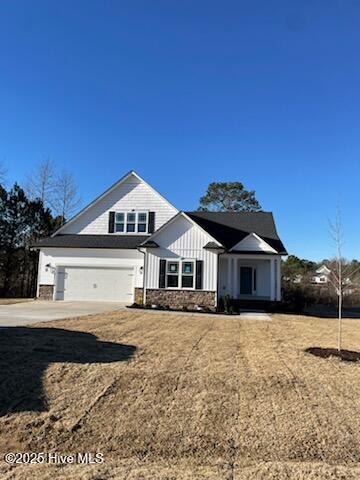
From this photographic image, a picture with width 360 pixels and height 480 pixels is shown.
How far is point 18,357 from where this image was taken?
7.05 metres

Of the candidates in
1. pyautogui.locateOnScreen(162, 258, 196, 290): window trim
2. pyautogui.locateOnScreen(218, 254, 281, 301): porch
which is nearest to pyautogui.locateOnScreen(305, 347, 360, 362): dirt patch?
pyautogui.locateOnScreen(162, 258, 196, 290): window trim

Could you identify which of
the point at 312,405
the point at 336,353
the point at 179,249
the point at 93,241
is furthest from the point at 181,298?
the point at 312,405

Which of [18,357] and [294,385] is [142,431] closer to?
[294,385]

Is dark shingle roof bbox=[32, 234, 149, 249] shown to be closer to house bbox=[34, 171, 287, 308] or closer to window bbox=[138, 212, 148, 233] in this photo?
house bbox=[34, 171, 287, 308]

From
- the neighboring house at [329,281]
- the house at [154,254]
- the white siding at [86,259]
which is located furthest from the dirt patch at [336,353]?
the white siding at [86,259]

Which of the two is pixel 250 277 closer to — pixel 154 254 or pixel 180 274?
pixel 180 274

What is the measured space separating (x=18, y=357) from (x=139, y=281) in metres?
15.2

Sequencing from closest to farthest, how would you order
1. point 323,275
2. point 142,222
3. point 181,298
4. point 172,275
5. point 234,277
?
1. point 181,298
2. point 172,275
3. point 234,277
4. point 142,222
5. point 323,275

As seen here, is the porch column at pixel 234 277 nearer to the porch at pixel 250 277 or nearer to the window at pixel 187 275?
the porch at pixel 250 277

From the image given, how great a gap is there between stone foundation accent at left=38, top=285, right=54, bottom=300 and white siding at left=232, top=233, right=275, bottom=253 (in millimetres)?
10945

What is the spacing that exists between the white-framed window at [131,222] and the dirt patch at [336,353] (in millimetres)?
16410

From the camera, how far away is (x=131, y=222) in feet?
79.9

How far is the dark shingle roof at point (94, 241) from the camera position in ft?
74.4

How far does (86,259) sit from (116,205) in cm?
403
